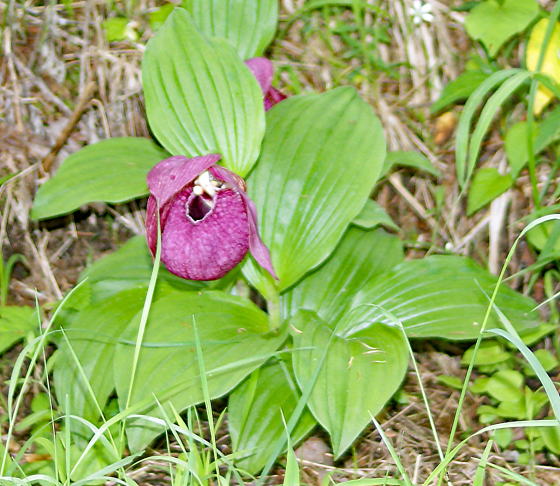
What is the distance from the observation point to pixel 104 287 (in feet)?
7.04

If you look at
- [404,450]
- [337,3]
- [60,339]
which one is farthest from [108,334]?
[337,3]

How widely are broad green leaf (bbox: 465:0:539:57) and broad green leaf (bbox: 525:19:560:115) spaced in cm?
8

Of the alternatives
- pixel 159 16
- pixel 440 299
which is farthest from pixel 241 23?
pixel 440 299

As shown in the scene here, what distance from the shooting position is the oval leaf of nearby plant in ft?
5.52

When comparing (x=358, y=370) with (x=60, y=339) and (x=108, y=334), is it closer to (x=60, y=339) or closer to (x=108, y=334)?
(x=108, y=334)

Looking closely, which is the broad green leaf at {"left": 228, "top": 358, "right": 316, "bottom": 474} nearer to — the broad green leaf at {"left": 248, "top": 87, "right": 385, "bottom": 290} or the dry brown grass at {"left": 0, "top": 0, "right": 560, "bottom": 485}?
the broad green leaf at {"left": 248, "top": 87, "right": 385, "bottom": 290}

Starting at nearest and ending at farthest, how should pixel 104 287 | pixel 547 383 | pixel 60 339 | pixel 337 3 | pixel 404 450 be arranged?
pixel 547 383 → pixel 404 450 → pixel 60 339 → pixel 104 287 → pixel 337 3

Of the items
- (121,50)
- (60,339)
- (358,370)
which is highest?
(121,50)

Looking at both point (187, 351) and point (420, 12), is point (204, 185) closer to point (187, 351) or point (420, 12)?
point (187, 351)

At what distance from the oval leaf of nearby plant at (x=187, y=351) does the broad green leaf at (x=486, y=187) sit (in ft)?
2.43

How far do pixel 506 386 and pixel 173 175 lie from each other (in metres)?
0.98

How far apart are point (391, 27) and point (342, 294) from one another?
3.30 feet

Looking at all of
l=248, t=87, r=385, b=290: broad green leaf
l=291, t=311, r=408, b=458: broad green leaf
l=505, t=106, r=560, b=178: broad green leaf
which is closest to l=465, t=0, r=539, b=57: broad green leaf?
l=505, t=106, r=560, b=178: broad green leaf

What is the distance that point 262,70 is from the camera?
2107 mm
